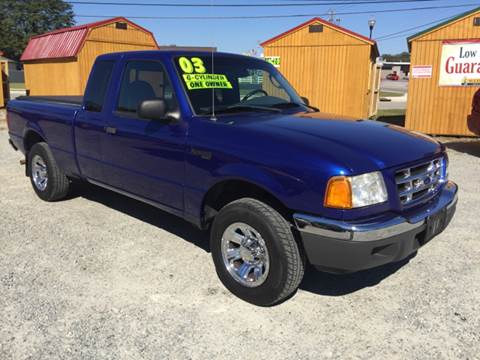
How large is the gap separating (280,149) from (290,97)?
5.65 ft

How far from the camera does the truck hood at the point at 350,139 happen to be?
2.99 metres

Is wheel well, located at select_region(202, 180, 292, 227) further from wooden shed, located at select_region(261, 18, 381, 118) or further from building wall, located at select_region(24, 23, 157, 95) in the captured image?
building wall, located at select_region(24, 23, 157, 95)

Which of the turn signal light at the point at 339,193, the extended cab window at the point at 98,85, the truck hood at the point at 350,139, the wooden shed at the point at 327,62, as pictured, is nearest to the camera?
the turn signal light at the point at 339,193

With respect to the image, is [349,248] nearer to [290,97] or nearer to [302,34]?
[290,97]

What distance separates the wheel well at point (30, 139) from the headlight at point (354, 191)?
4519 millimetres

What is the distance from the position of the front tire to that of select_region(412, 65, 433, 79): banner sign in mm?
10847

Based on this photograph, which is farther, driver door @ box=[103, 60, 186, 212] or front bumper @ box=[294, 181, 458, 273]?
driver door @ box=[103, 60, 186, 212]

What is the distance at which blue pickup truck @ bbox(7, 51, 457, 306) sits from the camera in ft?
9.66

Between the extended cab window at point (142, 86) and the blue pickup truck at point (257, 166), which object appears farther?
the extended cab window at point (142, 86)

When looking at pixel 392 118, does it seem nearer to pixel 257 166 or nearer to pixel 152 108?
pixel 152 108

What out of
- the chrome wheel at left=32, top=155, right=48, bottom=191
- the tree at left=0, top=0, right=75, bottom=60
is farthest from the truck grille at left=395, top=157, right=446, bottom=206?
the tree at left=0, top=0, right=75, bottom=60

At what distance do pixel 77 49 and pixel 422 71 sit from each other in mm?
11284

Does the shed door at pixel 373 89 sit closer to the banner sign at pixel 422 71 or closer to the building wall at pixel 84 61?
the banner sign at pixel 422 71

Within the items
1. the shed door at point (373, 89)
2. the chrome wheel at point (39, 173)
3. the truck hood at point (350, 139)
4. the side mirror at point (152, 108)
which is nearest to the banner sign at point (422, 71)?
the shed door at point (373, 89)
